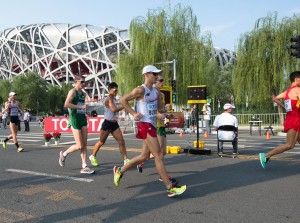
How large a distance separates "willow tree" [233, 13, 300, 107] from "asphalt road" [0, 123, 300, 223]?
18.1 m

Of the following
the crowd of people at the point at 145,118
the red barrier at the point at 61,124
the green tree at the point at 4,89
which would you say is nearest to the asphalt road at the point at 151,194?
the crowd of people at the point at 145,118

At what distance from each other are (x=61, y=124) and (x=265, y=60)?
16.6 metres

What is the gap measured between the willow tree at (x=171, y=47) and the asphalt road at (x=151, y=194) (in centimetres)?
2180

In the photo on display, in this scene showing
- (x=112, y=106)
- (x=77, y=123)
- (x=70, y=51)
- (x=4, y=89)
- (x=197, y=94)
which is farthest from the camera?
(x=70, y=51)

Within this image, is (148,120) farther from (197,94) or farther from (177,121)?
(177,121)

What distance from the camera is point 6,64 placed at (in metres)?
108

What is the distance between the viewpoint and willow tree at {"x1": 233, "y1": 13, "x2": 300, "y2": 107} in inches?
972

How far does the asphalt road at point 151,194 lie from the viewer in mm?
4020

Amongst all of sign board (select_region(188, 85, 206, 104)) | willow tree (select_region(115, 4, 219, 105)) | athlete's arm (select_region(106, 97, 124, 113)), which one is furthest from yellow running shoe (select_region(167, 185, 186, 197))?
willow tree (select_region(115, 4, 219, 105))

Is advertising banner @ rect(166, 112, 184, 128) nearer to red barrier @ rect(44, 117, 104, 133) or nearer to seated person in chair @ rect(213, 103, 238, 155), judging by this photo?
red barrier @ rect(44, 117, 104, 133)

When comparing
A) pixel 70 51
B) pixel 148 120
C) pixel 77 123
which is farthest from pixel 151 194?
pixel 70 51

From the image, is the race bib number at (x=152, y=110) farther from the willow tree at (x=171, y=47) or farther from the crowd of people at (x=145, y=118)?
the willow tree at (x=171, y=47)

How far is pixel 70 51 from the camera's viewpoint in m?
94.4

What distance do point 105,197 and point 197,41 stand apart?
26.4 metres
